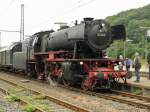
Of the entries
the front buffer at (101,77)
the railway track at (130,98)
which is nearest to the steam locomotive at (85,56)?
the front buffer at (101,77)

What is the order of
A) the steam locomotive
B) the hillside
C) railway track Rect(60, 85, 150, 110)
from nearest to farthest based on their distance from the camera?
railway track Rect(60, 85, 150, 110) < the steam locomotive < the hillside

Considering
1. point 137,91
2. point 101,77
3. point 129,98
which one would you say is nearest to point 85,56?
point 101,77

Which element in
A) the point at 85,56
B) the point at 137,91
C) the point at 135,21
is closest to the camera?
the point at 137,91

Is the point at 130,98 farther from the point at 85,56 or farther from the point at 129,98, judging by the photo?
the point at 85,56

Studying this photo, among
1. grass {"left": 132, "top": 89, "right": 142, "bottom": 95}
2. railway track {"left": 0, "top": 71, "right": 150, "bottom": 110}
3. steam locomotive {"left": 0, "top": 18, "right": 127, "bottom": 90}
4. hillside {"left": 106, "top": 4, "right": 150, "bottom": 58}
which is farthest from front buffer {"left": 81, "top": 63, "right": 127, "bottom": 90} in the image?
hillside {"left": 106, "top": 4, "right": 150, "bottom": 58}

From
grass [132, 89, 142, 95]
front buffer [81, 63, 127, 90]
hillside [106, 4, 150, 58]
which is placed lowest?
grass [132, 89, 142, 95]

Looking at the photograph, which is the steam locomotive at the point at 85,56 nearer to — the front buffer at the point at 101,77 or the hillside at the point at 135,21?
the front buffer at the point at 101,77

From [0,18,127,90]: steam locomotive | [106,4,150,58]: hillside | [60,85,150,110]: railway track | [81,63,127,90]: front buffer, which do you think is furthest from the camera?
[106,4,150,58]: hillside

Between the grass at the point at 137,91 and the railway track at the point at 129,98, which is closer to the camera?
the railway track at the point at 129,98

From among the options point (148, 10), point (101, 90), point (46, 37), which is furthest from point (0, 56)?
point (148, 10)

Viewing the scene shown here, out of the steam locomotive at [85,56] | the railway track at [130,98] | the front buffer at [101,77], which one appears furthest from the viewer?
the steam locomotive at [85,56]

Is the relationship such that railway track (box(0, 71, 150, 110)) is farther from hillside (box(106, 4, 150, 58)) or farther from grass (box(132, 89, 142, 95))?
hillside (box(106, 4, 150, 58))

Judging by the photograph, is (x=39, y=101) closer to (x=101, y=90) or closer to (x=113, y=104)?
(x=113, y=104)

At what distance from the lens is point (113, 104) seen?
1387 centimetres
